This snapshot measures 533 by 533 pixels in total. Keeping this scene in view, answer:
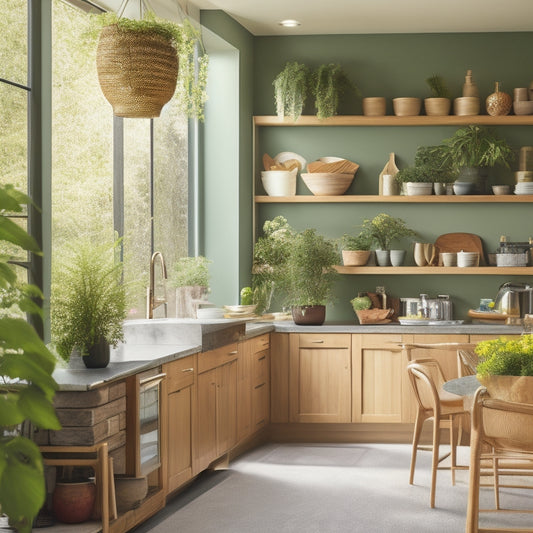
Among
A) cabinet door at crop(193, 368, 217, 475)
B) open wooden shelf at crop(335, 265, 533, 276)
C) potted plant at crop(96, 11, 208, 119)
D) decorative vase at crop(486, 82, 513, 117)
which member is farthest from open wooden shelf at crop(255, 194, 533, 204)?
potted plant at crop(96, 11, 208, 119)

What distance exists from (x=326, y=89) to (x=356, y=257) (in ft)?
4.33

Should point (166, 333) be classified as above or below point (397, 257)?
below

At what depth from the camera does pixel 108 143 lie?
16.5 feet

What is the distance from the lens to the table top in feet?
11.0

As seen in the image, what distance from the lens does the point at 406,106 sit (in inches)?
260

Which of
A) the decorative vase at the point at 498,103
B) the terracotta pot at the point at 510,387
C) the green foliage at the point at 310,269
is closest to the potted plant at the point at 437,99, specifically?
the decorative vase at the point at 498,103

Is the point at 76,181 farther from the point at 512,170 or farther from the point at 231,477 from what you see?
the point at 512,170

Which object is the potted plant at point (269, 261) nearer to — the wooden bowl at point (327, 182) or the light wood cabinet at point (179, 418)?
the wooden bowl at point (327, 182)

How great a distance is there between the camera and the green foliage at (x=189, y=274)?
5727mm

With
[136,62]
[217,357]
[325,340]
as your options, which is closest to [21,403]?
[136,62]

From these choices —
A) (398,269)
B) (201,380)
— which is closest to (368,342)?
(398,269)

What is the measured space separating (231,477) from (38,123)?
2475 mm

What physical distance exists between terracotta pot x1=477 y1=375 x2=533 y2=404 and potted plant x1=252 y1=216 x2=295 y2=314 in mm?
3276

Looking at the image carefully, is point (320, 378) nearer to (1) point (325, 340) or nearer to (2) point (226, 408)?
(1) point (325, 340)
